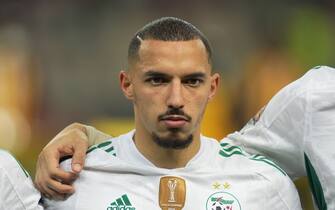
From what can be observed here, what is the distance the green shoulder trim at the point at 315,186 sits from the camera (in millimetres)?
2711

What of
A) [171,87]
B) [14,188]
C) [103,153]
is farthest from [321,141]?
[14,188]

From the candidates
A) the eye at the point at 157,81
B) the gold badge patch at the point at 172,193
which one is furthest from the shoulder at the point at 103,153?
the eye at the point at 157,81

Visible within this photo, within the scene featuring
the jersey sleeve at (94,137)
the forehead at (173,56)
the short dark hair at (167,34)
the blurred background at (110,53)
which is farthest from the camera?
the blurred background at (110,53)

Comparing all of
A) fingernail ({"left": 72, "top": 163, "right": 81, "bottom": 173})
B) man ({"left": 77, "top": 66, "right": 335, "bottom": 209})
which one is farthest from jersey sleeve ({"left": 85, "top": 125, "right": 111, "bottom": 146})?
fingernail ({"left": 72, "top": 163, "right": 81, "bottom": 173})

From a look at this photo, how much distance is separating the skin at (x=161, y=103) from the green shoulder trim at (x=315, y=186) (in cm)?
42

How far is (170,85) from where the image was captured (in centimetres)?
263

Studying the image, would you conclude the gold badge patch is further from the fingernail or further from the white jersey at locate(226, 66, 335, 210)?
the white jersey at locate(226, 66, 335, 210)

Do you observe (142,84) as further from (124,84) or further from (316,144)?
(316,144)

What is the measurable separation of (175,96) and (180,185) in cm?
35

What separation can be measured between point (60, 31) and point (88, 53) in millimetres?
367

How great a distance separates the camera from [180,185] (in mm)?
2701

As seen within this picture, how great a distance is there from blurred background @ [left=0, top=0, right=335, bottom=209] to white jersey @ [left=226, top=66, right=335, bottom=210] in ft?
12.4

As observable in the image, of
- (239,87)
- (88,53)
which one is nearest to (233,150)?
(239,87)

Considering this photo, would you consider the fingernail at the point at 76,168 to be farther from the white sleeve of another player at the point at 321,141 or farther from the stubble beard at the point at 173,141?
the white sleeve of another player at the point at 321,141
